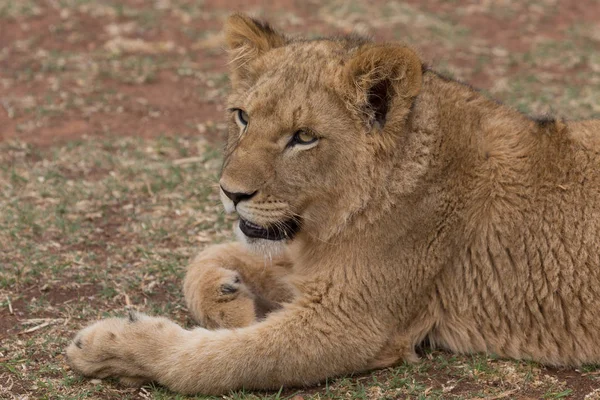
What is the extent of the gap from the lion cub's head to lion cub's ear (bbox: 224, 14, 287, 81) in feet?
Result: 1.32

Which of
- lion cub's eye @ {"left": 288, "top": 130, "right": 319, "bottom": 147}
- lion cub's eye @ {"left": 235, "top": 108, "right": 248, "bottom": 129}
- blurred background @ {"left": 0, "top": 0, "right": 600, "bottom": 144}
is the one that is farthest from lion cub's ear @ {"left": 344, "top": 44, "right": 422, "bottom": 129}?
→ blurred background @ {"left": 0, "top": 0, "right": 600, "bottom": 144}

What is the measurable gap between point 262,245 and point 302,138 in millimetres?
574

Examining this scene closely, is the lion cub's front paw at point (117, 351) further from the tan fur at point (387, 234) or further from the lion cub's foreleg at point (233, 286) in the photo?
the lion cub's foreleg at point (233, 286)

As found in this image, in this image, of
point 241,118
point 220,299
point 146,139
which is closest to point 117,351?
point 220,299

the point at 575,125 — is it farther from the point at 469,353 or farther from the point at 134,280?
the point at 134,280

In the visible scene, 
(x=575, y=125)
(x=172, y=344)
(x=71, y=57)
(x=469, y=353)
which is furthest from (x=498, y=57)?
(x=172, y=344)

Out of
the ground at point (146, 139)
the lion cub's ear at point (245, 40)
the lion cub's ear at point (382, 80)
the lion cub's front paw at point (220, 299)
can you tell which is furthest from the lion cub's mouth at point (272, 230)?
the lion cub's ear at point (245, 40)

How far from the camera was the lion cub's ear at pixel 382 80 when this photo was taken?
4.05 metres

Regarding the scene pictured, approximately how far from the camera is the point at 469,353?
14.7 feet

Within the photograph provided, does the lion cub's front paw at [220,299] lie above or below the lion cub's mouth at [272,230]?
below

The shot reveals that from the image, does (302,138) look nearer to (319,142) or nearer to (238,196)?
(319,142)

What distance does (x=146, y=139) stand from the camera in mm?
7645

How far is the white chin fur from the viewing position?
172 inches

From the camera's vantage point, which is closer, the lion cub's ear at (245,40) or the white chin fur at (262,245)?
the white chin fur at (262,245)
